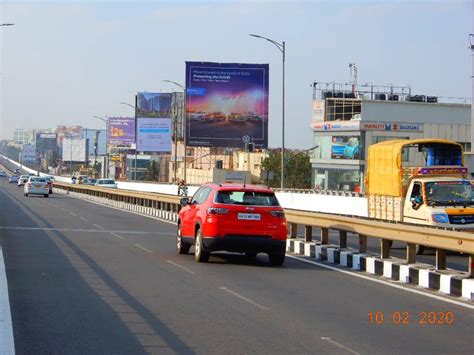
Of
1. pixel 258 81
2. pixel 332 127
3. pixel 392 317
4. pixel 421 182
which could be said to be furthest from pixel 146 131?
pixel 392 317

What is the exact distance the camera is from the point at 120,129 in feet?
495

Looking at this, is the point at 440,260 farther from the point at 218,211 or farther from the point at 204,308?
the point at 204,308

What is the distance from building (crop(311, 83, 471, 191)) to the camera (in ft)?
267

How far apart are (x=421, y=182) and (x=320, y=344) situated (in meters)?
13.3

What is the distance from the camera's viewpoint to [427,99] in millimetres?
90688

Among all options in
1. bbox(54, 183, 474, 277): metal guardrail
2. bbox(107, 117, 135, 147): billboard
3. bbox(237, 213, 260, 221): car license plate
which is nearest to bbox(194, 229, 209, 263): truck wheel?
bbox(237, 213, 260, 221): car license plate

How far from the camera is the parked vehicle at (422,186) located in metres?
21.0

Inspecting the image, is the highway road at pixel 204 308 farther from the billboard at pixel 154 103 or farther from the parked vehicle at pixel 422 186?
the billboard at pixel 154 103

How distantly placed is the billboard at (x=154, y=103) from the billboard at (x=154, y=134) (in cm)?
757

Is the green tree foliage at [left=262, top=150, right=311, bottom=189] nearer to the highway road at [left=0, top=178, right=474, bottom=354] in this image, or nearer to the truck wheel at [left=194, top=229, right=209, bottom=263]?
the highway road at [left=0, top=178, right=474, bottom=354]

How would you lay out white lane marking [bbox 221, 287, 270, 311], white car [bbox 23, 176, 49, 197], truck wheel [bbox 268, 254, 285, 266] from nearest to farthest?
white lane marking [bbox 221, 287, 270, 311], truck wheel [bbox 268, 254, 285, 266], white car [bbox 23, 176, 49, 197]

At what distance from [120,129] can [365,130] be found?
251 ft

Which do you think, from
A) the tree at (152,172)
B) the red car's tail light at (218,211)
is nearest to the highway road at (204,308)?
the red car's tail light at (218,211)

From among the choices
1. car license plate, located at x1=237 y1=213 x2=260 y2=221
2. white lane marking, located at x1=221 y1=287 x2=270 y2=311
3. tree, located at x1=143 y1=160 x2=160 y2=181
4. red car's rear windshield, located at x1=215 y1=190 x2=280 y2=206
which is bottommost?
white lane marking, located at x1=221 y1=287 x2=270 y2=311
